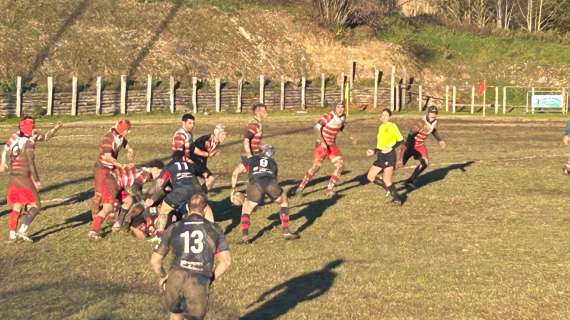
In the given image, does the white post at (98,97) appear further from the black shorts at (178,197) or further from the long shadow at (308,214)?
the black shorts at (178,197)

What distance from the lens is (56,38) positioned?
59.7 meters

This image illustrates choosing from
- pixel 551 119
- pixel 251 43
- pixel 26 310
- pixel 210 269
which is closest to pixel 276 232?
pixel 26 310

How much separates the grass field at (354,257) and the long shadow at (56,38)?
29.9m

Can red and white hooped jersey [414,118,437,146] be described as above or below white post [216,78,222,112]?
below

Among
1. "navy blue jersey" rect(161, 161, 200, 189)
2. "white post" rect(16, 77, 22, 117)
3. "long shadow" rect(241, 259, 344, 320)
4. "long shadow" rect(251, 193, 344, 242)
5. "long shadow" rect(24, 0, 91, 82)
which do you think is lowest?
"long shadow" rect(241, 259, 344, 320)

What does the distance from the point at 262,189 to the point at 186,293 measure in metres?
7.24

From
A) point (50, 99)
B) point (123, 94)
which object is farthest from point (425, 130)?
point (123, 94)

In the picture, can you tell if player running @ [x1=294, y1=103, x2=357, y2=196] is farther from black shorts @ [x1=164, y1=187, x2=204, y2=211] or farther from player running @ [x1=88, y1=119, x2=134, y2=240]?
black shorts @ [x1=164, y1=187, x2=204, y2=211]

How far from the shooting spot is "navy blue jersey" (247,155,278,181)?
16969mm

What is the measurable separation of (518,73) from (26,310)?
64918 mm

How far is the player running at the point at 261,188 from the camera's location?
16.9m

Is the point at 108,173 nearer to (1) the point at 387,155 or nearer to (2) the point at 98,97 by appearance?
(1) the point at 387,155

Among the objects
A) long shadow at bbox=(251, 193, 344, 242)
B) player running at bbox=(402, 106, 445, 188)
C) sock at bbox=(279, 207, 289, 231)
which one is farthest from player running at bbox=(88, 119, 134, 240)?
player running at bbox=(402, 106, 445, 188)

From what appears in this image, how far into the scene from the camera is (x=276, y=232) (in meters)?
18.3
